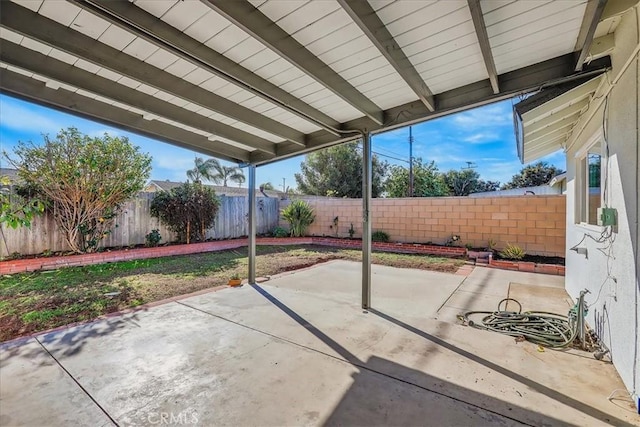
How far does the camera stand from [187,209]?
31.2ft

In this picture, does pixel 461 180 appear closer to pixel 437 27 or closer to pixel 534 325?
pixel 534 325

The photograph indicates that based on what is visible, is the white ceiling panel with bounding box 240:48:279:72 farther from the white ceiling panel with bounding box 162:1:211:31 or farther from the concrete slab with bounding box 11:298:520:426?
the concrete slab with bounding box 11:298:520:426

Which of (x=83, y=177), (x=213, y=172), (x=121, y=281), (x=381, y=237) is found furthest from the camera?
(x=213, y=172)

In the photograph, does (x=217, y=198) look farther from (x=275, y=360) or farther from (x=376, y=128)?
(x=275, y=360)

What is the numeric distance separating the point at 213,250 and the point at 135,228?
2.35m

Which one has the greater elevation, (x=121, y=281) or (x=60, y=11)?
(x=60, y=11)

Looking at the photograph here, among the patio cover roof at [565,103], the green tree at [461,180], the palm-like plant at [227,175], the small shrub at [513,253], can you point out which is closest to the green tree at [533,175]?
the green tree at [461,180]

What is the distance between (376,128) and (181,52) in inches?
99.7

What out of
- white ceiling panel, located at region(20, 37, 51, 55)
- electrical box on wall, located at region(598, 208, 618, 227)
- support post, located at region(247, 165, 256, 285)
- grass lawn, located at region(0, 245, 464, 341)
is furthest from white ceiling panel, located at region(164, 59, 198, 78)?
electrical box on wall, located at region(598, 208, 618, 227)

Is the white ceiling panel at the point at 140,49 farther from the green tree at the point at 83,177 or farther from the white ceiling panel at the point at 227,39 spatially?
the green tree at the point at 83,177

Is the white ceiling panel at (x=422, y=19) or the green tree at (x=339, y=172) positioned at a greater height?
the green tree at (x=339, y=172)

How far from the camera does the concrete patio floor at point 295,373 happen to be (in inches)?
79.1

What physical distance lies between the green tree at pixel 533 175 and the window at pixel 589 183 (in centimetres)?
2504

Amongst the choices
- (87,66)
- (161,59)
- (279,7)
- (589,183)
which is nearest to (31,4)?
(87,66)
